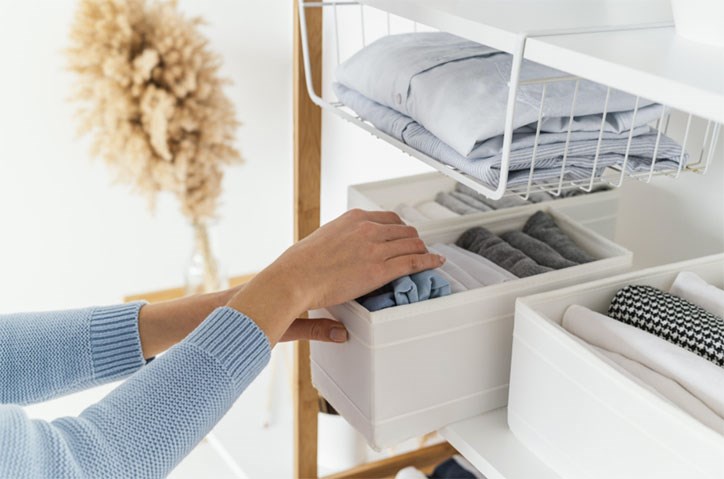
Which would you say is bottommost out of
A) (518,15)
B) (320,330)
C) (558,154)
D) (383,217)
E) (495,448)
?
(495,448)

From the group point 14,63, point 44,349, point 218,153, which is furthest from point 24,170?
point 44,349

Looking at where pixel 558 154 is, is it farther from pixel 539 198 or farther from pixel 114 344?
pixel 114 344

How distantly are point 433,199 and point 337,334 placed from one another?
1.25 ft

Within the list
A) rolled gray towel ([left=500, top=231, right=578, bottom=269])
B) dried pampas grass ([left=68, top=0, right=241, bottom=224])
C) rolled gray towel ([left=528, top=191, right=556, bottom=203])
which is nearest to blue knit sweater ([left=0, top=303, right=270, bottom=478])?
rolled gray towel ([left=500, top=231, right=578, bottom=269])

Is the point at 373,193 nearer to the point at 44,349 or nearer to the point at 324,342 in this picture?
the point at 324,342

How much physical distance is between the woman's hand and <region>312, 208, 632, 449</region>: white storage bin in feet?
0.12

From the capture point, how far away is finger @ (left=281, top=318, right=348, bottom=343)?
87 centimetres

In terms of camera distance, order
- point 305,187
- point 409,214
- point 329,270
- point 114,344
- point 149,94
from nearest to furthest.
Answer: point 329,270 → point 114,344 → point 409,214 → point 305,187 → point 149,94

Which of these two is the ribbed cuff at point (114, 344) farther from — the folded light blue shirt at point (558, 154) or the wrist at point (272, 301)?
the folded light blue shirt at point (558, 154)

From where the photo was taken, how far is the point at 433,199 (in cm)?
119

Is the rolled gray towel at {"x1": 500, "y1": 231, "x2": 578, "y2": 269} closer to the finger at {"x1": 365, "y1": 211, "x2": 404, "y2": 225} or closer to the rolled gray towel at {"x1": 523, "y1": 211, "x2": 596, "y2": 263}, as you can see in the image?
the rolled gray towel at {"x1": 523, "y1": 211, "x2": 596, "y2": 263}

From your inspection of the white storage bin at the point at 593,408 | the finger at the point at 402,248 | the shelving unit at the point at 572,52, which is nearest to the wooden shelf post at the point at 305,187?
the shelving unit at the point at 572,52

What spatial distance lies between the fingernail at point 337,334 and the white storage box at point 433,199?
0.26 metres

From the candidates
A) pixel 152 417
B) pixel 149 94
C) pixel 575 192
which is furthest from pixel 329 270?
pixel 149 94
